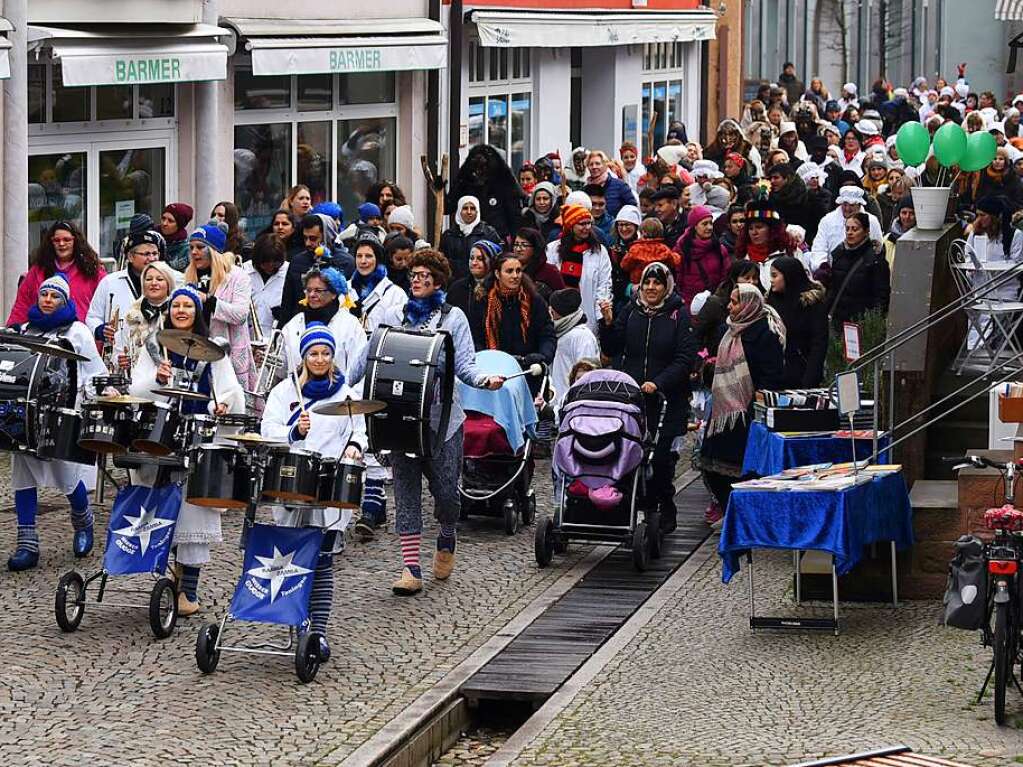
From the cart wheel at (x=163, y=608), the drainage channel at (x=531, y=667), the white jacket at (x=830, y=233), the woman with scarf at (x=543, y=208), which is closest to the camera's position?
the drainage channel at (x=531, y=667)

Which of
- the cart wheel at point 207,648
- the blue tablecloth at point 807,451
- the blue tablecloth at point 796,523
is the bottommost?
the cart wheel at point 207,648

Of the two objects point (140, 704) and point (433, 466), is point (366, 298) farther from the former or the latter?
point (140, 704)

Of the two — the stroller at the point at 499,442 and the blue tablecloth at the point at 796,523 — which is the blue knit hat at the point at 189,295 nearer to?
the stroller at the point at 499,442

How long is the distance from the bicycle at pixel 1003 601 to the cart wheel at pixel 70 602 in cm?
443

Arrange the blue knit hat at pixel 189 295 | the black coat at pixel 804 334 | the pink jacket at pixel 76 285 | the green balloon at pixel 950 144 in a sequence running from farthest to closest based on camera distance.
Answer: the green balloon at pixel 950 144 < the pink jacket at pixel 76 285 < the black coat at pixel 804 334 < the blue knit hat at pixel 189 295

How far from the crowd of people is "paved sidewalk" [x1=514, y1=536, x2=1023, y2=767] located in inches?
62.3

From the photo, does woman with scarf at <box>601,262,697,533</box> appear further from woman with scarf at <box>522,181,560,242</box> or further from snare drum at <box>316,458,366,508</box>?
woman with scarf at <box>522,181,560,242</box>

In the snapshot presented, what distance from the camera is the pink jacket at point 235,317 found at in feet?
48.9

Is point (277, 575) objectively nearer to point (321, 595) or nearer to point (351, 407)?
point (321, 595)

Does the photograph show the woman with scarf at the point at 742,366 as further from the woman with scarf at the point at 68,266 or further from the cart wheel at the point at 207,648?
the cart wheel at the point at 207,648

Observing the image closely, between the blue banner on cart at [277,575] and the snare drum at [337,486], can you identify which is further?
the blue banner on cart at [277,575]

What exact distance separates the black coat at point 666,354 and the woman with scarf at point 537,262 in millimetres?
2075

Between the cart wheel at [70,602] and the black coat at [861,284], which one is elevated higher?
the black coat at [861,284]

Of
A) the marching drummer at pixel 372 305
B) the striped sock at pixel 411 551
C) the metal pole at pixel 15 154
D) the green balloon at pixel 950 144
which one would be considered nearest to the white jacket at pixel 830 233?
the green balloon at pixel 950 144
